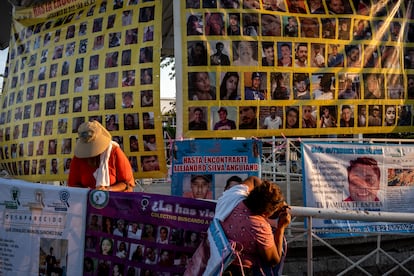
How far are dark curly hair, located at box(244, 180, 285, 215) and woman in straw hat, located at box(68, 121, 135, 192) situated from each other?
1566 mm

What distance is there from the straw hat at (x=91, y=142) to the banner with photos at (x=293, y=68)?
2321 mm

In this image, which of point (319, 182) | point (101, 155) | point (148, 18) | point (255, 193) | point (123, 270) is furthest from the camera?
point (148, 18)

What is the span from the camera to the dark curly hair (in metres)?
3.18

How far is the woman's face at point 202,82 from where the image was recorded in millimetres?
6676

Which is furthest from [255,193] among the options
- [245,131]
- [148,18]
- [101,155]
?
[148,18]

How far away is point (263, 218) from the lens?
322 cm

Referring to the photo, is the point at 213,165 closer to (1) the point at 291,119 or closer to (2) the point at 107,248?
(1) the point at 291,119

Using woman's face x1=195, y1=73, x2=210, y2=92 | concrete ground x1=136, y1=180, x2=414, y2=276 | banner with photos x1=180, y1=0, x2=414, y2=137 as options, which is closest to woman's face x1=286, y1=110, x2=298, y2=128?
banner with photos x1=180, y1=0, x2=414, y2=137

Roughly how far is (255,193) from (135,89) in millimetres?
4205

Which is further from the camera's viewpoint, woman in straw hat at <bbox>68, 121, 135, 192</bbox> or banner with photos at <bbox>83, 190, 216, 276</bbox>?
woman in straw hat at <bbox>68, 121, 135, 192</bbox>

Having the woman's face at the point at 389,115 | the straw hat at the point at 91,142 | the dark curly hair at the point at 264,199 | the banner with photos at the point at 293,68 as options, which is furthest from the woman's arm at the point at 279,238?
the woman's face at the point at 389,115

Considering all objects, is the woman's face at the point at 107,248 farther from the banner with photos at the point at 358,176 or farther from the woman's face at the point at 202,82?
the woman's face at the point at 202,82

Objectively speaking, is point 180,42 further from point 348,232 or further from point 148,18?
point 348,232

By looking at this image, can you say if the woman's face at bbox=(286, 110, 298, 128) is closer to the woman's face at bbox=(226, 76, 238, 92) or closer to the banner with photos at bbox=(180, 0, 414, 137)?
the banner with photos at bbox=(180, 0, 414, 137)
